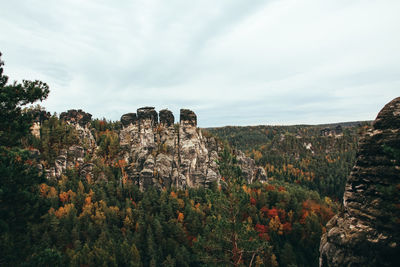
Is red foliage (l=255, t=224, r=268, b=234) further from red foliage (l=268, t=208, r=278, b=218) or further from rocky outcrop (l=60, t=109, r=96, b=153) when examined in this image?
rocky outcrop (l=60, t=109, r=96, b=153)

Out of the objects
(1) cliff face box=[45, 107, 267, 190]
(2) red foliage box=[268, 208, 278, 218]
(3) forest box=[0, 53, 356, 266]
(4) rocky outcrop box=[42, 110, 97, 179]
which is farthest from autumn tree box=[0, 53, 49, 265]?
(1) cliff face box=[45, 107, 267, 190]

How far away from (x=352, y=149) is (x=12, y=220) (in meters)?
215

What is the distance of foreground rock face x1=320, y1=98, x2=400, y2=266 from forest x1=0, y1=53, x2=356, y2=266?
15.2 feet

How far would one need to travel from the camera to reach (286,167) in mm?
155500

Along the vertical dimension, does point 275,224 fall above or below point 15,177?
below

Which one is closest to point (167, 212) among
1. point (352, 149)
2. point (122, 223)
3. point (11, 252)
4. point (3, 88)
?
point (122, 223)

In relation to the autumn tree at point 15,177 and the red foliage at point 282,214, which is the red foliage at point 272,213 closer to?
the red foliage at point 282,214

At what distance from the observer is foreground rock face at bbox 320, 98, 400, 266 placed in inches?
411

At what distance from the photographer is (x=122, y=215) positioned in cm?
5478

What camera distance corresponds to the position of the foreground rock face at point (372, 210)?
34.3 ft

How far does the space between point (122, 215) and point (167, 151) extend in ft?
124

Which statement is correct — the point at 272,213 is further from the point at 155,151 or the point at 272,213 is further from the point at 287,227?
the point at 155,151

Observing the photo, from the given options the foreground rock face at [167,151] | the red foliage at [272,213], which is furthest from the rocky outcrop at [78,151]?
the red foliage at [272,213]

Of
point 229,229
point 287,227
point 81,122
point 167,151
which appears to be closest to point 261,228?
point 287,227
